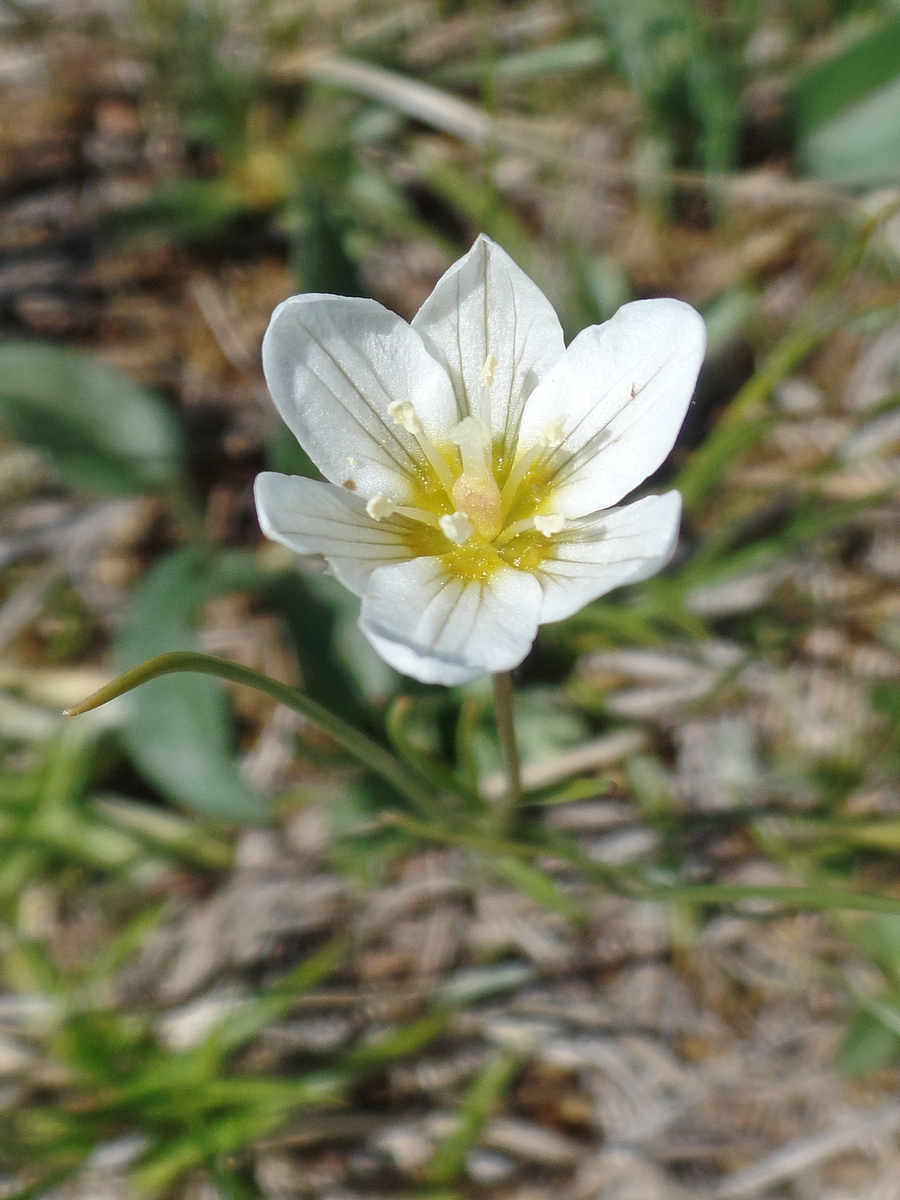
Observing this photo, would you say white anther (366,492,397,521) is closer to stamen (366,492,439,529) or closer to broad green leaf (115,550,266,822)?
stamen (366,492,439,529)

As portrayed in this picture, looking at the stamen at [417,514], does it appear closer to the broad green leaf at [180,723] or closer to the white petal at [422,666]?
the white petal at [422,666]

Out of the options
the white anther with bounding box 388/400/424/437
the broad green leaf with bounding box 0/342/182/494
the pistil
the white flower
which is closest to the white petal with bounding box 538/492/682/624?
the white flower

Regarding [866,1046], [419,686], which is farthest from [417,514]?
[866,1046]

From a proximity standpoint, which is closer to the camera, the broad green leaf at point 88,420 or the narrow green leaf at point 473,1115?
the narrow green leaf at point 473,1115

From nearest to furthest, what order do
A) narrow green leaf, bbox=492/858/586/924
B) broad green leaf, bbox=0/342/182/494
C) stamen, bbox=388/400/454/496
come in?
stamen, bbox=388/400/454/496, narrow green leaf, bbox=492/858/586/924, broad green leaf, bbox=0/342/182/494

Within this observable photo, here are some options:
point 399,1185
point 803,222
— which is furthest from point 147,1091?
point 803,222

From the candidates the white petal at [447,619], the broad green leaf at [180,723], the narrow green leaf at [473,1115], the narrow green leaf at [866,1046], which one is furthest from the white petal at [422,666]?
the narrow green leaf at [866,1046]
